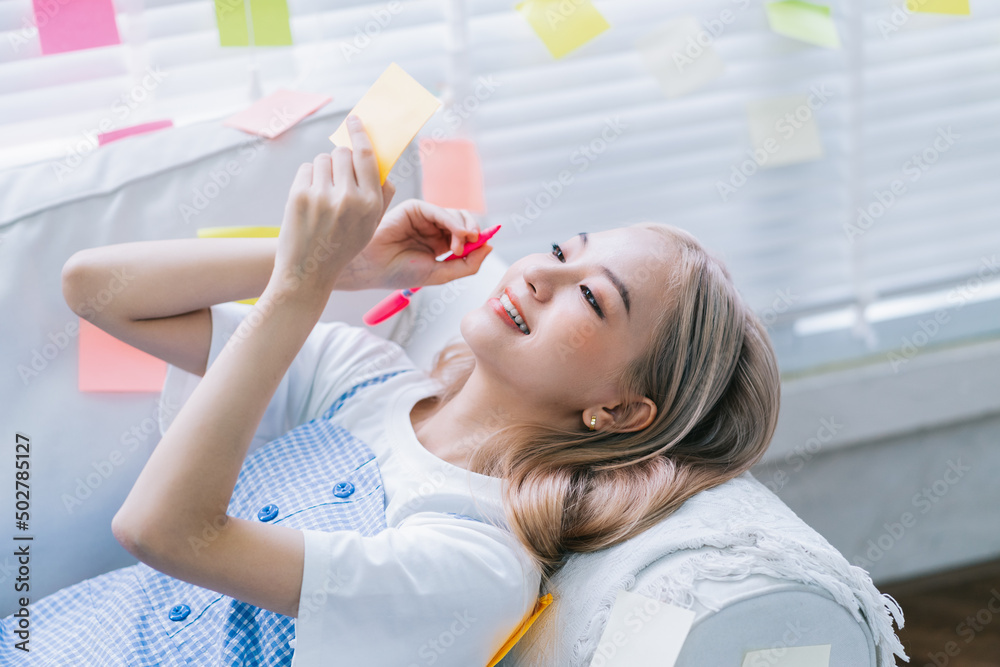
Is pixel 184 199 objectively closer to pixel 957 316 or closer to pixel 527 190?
pixel 527 190

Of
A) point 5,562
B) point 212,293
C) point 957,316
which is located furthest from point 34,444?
point 957,316

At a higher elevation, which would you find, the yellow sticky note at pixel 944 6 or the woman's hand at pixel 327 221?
the yellow sticky note at pixel 944 6

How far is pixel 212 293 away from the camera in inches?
42.6

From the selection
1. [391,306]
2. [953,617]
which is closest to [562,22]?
[391,306]

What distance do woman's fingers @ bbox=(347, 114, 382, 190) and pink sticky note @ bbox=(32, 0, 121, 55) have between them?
2.24 feet
